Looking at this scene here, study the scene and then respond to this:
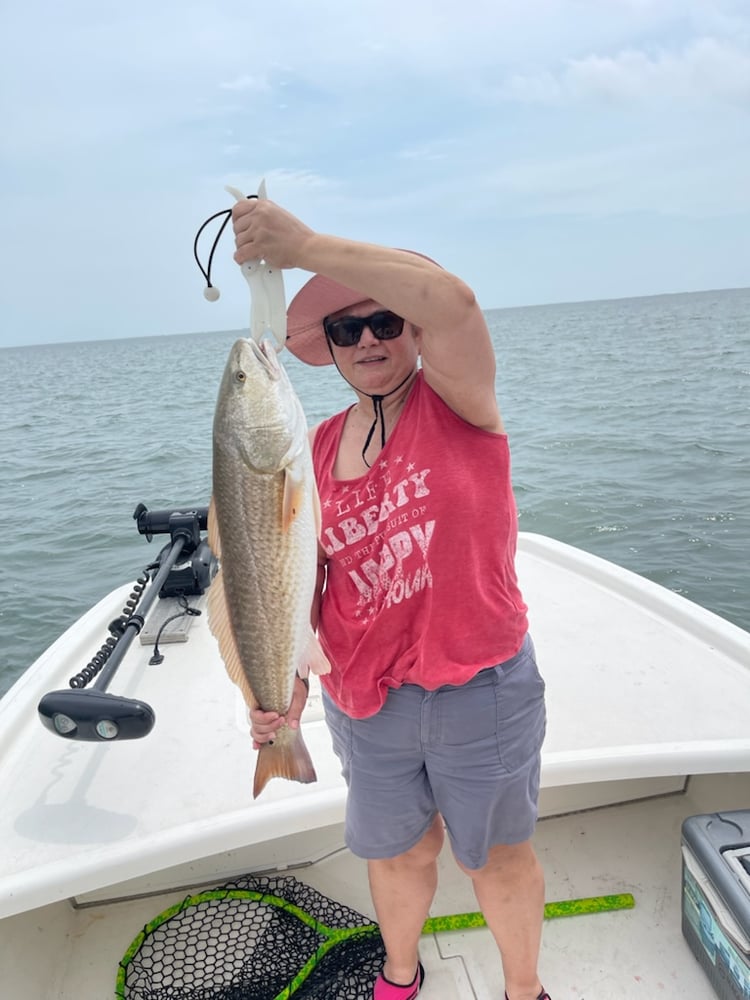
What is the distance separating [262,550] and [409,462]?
0.50 m

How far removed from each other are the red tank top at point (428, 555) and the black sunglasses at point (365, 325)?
7.4 inches

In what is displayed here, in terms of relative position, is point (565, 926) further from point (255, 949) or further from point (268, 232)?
point (268, 232)

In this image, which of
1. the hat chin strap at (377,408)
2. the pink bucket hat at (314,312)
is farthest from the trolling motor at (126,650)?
the pink bucket hat at (314,312)

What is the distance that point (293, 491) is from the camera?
1.91m

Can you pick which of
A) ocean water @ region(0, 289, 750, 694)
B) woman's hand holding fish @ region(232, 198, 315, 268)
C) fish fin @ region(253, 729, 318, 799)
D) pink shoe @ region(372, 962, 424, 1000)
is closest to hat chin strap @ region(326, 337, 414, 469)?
woman's hand holding fish @ region(232, 198, 315, 268)

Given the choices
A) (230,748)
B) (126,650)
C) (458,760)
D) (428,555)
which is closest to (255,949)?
(230,748)

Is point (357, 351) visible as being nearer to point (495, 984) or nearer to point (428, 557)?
point (428, 557)

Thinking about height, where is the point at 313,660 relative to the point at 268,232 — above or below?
below

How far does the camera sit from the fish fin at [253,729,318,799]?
2.19m

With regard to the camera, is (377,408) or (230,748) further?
(230,748)

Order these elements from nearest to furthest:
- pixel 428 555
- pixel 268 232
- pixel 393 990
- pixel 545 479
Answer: pixel 268 232 < pixel 428 555 < pixel 393 990 < pixel 545 479

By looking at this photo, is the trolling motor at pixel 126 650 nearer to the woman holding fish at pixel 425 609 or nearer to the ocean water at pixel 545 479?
the woman holding fish at pixel 425 609

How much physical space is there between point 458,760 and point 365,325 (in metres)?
1.35

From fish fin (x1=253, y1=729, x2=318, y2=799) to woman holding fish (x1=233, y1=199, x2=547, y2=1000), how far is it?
0.06 meters
